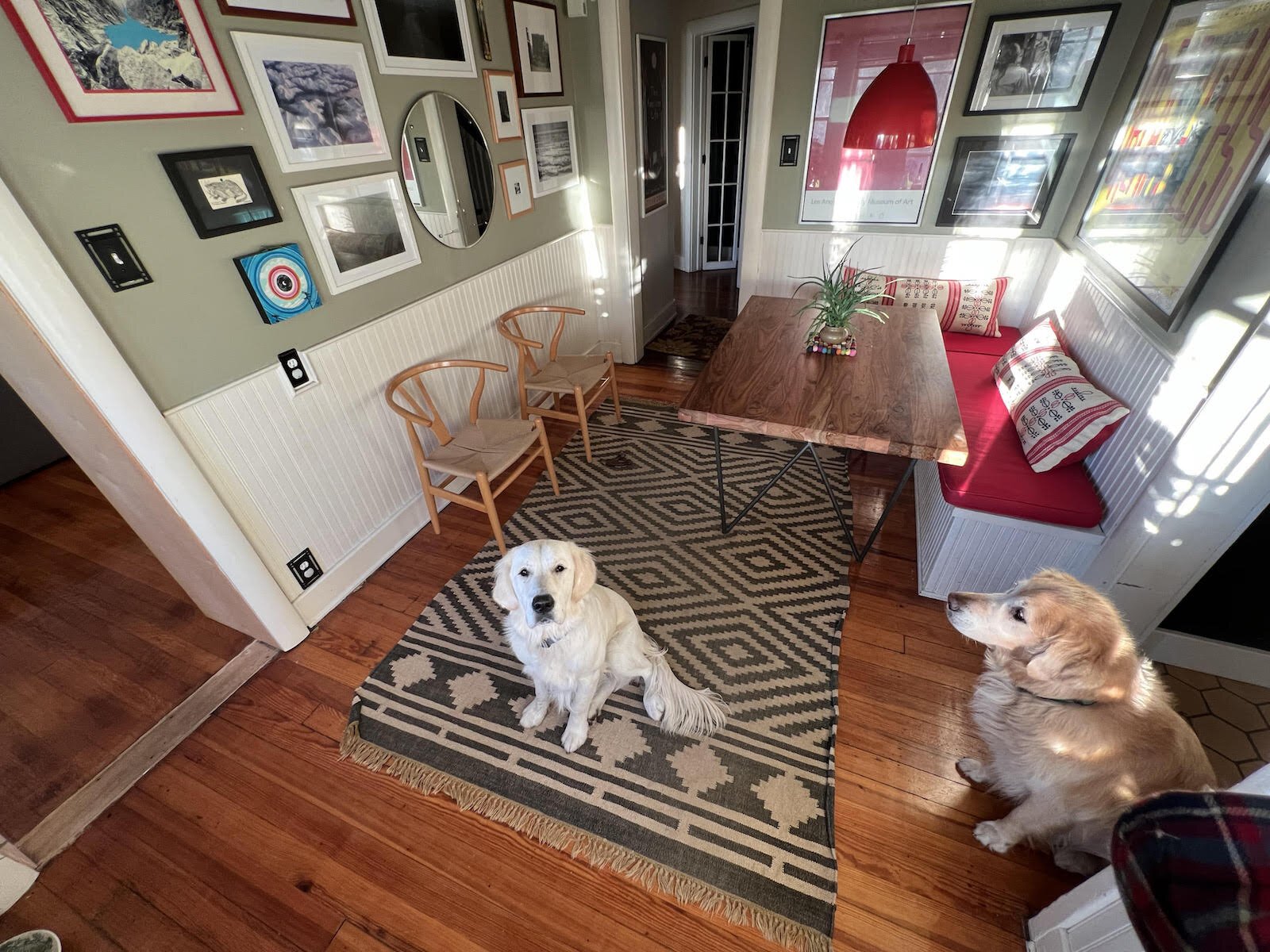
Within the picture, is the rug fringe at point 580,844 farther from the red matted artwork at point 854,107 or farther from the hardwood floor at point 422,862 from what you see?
the red matted artwork at point 854,107

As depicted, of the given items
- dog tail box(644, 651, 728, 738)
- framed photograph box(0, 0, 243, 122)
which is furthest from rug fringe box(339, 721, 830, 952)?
framed photograph box(0, 0, 243, 122)

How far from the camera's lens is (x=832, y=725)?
1695 millimetres

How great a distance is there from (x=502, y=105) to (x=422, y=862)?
10.8 feet

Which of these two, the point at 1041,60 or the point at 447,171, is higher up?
the point at 1041,60

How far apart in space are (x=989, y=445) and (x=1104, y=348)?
61cm

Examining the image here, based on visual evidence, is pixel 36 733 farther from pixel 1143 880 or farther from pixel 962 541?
pixel 962 541

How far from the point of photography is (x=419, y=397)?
2445 millimetres

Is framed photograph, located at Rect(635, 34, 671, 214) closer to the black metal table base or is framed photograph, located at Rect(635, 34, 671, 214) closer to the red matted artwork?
the red matted artwork

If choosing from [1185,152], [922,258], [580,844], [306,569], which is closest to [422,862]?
[580,844]

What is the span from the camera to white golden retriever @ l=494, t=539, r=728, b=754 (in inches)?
52.9

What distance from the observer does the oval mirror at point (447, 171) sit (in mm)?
2209

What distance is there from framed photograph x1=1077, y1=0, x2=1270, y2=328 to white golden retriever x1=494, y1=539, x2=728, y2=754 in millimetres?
2009

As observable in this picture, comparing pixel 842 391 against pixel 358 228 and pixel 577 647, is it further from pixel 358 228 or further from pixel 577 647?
pixel 358 228

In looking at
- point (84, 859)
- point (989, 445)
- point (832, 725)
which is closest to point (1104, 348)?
point (989, 445)
